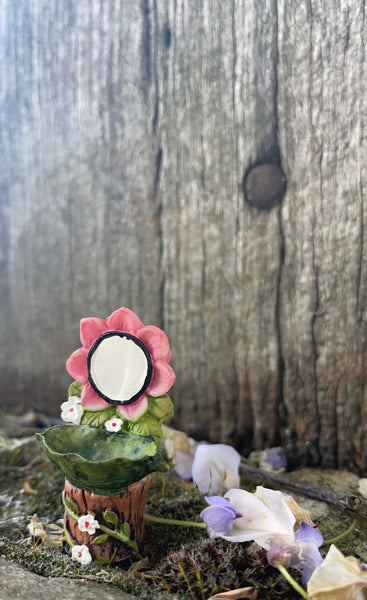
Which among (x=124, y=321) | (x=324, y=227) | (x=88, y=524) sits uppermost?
(x=324, y=227)

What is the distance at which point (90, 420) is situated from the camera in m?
1.25

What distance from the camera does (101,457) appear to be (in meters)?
1.13

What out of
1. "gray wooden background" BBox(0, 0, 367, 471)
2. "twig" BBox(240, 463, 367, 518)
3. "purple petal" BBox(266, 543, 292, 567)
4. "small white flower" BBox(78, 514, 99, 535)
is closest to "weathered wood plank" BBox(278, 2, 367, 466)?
"gray wooden background" BBox(0, 0, 367, 471)

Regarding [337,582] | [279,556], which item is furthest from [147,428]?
[337,582]

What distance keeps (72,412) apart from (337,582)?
0.69m

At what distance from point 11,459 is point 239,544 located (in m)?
0.95

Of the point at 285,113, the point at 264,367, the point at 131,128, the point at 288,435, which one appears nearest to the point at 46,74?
the point at 131,128

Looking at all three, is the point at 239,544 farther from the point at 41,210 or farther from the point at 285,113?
the point at 41,210

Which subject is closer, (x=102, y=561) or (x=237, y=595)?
(x=237, y=595)

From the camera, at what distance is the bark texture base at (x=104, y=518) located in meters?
1.15

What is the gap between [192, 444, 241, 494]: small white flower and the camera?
4.66 ft

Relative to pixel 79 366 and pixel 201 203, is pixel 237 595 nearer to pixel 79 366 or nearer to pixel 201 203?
pixel 79 366

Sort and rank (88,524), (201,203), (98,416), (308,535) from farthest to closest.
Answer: (201,203), (98,416), (88,524), (308,535)

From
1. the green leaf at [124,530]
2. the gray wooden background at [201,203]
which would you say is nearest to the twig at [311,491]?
the gray wooden background at [201,203]
